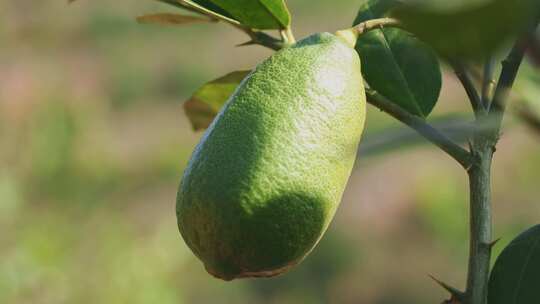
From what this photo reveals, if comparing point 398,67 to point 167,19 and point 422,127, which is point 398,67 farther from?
point 167,19

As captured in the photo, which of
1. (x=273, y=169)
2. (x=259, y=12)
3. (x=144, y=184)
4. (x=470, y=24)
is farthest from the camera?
(x=144, y=184)

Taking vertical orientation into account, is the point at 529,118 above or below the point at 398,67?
above

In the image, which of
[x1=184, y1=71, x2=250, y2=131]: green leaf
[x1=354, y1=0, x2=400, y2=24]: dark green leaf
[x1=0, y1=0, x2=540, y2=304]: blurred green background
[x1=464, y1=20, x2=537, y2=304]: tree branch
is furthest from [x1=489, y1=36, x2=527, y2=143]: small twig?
[x1=0, y1=0, x2=540, y2=304]: blurred green background

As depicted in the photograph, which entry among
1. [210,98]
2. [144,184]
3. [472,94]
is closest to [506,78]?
[472,94]

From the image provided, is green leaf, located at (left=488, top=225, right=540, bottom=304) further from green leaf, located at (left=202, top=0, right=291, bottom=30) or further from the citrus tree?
green leaf, located at (left=202, top=0, right=291, bottom=30)

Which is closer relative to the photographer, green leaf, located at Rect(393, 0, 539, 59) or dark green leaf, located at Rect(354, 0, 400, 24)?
green leaf, located at Rect(393, 0, 539, 59)

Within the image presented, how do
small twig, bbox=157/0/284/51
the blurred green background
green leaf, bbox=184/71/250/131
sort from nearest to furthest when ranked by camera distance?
small twig, bbox=157/0/284/51
green leaf, bbox=184/71/250/131
the blurred green background
